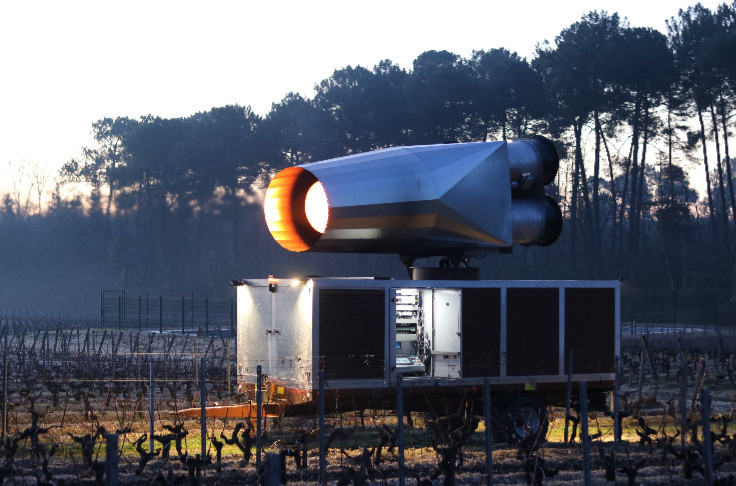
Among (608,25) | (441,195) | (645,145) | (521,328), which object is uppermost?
(608,25)

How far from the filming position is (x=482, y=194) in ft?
58.9

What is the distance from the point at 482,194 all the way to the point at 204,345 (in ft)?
83.4

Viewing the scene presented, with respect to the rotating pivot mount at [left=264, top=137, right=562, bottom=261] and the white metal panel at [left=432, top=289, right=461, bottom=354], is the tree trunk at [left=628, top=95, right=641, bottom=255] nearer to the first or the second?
the rotating pivot mount at [left=264, top=137, right=562, bottom=261]

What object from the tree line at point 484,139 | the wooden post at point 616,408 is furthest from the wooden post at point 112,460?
the tree line at point 484,139

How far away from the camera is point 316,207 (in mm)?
16984

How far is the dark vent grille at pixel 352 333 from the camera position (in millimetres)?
16344

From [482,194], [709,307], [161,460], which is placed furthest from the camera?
[709,307]

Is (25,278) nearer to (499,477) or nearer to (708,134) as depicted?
(708,134)

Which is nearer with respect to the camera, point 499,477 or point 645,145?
point 499,477

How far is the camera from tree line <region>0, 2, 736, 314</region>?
199 ft

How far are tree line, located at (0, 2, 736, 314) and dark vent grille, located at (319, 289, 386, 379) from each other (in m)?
45.1

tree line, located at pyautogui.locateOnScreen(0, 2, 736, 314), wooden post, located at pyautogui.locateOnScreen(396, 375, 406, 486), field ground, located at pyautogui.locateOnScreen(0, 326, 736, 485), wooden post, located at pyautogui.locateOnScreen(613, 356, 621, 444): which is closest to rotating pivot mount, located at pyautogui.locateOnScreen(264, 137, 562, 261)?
wooden post, located at pyautogui.locateOnScreen(613, 356, 621, 444)

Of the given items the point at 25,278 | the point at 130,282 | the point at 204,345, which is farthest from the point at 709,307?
the point at 25,278

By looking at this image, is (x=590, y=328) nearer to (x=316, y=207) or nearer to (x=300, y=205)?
(x=316, y=207)
